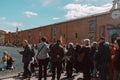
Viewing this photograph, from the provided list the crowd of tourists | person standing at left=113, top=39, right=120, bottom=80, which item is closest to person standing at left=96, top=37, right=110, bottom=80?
→ the crowd of tourists

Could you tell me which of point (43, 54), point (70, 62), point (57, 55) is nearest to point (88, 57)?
point (57, 55)

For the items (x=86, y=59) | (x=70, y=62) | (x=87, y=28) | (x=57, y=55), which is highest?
(x=87, y=28)

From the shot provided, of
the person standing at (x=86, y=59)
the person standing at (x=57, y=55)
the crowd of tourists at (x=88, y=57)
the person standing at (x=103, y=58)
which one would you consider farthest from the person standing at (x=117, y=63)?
the person standing at (x=57, y=55)

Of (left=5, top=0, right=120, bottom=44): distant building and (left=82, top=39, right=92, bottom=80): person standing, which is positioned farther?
(left=5, top=0, right=120, bottom=44): distant building

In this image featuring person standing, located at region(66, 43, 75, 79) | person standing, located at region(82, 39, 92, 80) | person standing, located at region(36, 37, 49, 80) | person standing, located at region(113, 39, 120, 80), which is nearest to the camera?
person standing, located at region(113, 39, 120, 80)

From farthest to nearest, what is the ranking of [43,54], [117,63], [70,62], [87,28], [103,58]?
[87,28], [70,62], [43,54], [103,58], [117,63]

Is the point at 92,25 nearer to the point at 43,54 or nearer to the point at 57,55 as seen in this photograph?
the point at 57,55

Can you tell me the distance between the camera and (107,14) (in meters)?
33.5

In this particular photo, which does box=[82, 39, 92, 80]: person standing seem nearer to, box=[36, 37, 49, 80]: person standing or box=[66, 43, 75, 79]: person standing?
box=[36, 37, 49, 80]: person standing

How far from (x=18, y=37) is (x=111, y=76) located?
79589 mm

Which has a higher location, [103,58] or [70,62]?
[103,58]

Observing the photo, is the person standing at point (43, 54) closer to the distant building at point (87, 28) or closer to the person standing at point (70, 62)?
the person standing at point (70, 62)

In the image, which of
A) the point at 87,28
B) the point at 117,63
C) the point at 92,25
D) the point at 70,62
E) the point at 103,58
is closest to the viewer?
the point at 117,63

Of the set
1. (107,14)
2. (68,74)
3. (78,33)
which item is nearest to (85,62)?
(68,74)
